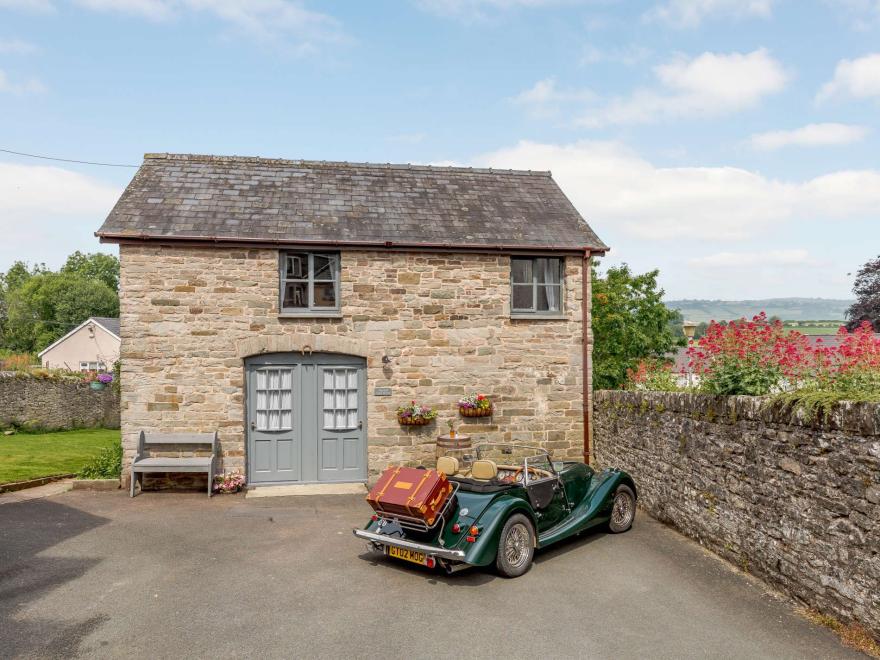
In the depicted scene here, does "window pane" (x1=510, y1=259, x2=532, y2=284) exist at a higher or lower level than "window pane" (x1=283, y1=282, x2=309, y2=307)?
higher

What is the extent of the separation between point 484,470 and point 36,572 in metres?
4.95

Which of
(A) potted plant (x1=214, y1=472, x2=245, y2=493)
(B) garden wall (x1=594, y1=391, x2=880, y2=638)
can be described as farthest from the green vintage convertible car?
(A) potted plant (x1=214, y1=472, x2=245, y2=493)

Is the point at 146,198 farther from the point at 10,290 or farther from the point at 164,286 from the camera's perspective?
the point at 10,290

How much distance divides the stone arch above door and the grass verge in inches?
309

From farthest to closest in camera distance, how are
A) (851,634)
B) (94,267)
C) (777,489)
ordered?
(94,267) → (777,489) → (851,634)

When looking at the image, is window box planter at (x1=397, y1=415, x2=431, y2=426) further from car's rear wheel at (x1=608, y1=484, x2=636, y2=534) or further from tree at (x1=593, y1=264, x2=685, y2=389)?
tree at (x1=593, y1=264, x2=685, y2=389)

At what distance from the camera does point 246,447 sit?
11258mm

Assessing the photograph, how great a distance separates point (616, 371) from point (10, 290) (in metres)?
82.1

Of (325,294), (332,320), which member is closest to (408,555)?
(332,320)

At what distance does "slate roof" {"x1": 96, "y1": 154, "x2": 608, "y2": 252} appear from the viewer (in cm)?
1138

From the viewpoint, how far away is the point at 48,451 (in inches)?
596

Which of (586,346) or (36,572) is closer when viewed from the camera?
(36,572)

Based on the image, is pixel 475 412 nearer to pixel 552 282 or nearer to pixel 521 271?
pixel 521 271

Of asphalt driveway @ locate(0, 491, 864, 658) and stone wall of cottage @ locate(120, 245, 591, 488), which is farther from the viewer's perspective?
stone wall of cottage @ locate(120, 245, 591, 488)
